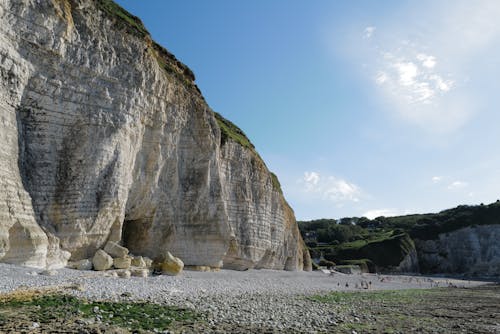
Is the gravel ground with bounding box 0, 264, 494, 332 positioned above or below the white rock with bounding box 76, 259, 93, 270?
below

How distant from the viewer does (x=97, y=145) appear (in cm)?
1681

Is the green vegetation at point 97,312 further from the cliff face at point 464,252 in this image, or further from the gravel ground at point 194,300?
the cliff face at point 464,252

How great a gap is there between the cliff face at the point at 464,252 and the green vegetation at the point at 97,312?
66.4 metres

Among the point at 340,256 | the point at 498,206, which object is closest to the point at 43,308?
the point at 340,256

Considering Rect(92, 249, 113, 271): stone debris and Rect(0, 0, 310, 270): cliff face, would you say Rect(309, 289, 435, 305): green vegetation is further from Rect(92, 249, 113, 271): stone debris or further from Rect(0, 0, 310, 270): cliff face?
Rect(92, 249, 113, 271): stone debris

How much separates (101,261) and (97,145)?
4832 mm

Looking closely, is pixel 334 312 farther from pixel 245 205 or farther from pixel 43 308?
Result: pixel 245 205

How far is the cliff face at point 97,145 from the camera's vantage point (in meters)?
13.9

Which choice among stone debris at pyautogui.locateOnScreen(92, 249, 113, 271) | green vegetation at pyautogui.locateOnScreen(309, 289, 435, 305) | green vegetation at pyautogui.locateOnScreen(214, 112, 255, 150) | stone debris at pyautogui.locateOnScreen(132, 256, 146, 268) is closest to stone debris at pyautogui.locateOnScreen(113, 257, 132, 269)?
stone debris at pyautogui.locateOnScreen(92, 249, 113, 271)

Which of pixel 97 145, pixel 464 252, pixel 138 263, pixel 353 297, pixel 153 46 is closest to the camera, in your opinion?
pixel 97 145

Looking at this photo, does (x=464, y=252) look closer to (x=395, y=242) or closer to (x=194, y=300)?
(x=395, y=242)

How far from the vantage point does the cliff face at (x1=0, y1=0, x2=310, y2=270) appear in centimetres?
1395

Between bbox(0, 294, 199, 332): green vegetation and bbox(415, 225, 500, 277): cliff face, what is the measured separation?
2616 inches

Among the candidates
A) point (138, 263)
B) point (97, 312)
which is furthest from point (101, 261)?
point (97, 312)
